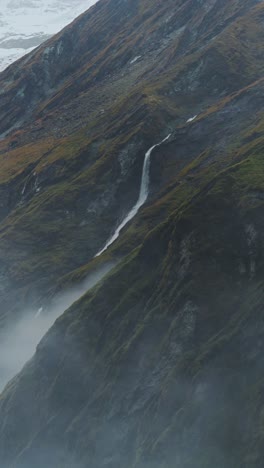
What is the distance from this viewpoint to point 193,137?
513 feet

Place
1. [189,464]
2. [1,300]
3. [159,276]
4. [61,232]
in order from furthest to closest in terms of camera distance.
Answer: [61,232] < [1,300] < [159,276] < [189,464]

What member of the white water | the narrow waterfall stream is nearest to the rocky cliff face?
the white water

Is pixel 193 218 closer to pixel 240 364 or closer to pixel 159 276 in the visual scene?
pixel 159 276

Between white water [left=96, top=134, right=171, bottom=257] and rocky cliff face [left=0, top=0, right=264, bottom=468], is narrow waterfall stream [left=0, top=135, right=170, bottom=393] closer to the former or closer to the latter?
rocky cliff face [left=0, top=0, right=264, bottom=468]

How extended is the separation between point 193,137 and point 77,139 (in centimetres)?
4449

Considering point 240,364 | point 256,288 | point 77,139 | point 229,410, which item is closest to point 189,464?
point 229,410

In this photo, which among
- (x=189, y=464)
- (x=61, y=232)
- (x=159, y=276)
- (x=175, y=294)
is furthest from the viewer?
(x=61, y=232)

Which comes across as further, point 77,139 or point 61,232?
point 77,139

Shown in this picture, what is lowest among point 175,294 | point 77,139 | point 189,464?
point 189,464

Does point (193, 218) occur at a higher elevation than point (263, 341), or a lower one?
higher

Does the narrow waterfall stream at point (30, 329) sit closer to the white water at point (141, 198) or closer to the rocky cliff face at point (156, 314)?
the rocky cliff face at point (156, 314)

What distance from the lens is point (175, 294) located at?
3538 inches

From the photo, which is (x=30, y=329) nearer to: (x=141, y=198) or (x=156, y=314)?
(x=141, y=198)

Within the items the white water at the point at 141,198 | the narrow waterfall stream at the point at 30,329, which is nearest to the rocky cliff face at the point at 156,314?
the white water at the point at 141,198
